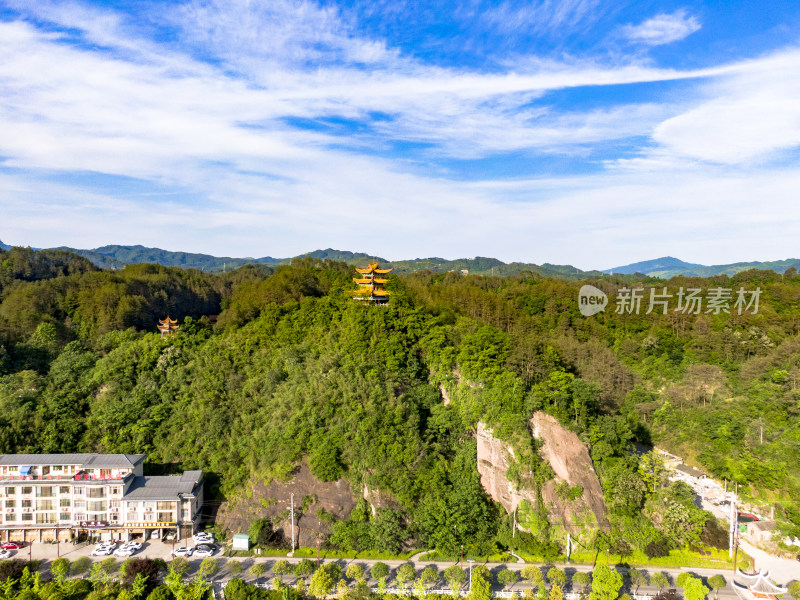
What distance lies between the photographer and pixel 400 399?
94.9 ft

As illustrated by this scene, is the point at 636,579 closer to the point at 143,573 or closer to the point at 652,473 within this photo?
the point at 652,473

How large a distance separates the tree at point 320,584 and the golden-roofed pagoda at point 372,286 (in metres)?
20.8

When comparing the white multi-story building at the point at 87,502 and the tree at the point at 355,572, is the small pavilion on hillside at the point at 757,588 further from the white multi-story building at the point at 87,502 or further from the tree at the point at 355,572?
the white multi-story building at the point at 87,502

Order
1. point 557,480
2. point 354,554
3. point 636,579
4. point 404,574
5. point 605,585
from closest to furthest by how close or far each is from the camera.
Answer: point 605,585 → point 404,574 → point 636,579 → point 354,554 → point 557,480

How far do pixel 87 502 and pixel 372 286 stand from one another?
23052 millimetres

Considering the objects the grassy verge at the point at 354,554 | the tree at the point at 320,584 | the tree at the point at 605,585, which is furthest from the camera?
the grassy verge at the point at 354,554

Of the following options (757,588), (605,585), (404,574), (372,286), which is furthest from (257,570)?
(757,588)

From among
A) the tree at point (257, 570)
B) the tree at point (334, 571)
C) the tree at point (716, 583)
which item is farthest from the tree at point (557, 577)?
the tree at point (257, 570)

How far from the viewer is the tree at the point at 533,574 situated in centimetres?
2149

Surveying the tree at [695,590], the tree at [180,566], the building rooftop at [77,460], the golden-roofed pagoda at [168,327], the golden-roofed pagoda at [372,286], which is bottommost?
the tree at [180,566]

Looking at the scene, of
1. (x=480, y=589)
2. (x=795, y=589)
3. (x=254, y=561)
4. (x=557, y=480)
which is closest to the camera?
(x=480, y=589)

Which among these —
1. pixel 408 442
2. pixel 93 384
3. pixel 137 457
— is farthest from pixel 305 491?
pixel 93 384

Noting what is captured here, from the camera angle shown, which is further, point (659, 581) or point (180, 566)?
point (180, 566)

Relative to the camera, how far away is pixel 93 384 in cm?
3369
